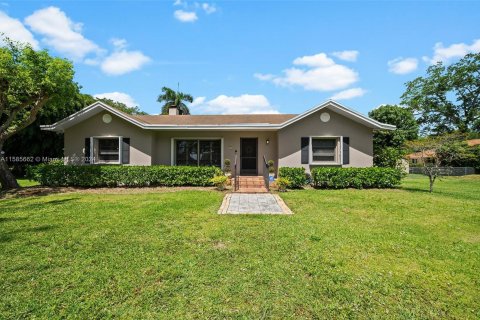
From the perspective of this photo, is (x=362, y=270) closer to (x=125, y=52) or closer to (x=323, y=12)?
(x=323, y=12)

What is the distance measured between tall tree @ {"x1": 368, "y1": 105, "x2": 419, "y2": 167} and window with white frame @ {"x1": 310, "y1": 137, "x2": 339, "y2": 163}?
12.3ft

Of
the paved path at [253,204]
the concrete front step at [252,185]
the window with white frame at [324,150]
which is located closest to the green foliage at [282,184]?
the concrete front step at [252,185]

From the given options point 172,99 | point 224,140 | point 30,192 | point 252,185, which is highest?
point 172,99

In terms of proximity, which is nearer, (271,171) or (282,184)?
(282,184)

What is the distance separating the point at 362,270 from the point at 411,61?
Result: 26.2 metres

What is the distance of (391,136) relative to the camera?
22.7 meters

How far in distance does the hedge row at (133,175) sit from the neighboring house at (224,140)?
1562 mm

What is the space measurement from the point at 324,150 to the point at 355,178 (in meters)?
2.35

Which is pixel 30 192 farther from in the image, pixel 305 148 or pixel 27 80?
pixel 305 148

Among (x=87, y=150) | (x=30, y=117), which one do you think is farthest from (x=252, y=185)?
(x=30, y=117)

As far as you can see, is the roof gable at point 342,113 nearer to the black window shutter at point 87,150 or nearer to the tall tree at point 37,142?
the black window shutter at point 87,150

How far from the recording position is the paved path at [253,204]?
7.69m

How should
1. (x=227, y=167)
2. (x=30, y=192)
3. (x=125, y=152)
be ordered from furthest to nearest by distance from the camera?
1. (x=227, y=167)
2. (x=125, y=152)
3. (x=30, y=192)

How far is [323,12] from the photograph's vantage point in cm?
966
